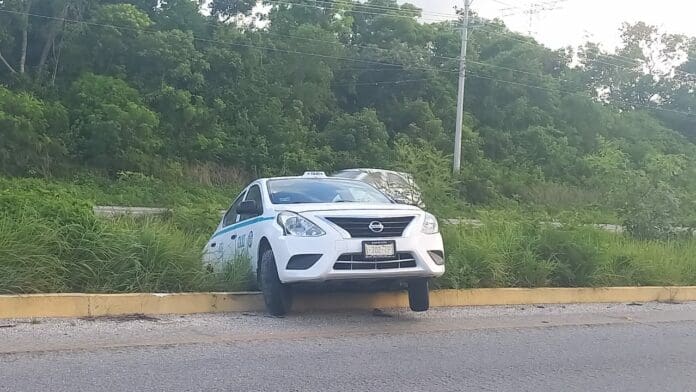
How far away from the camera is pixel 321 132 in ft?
125

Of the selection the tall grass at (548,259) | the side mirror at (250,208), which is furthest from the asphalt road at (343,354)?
→ the tall grass at (548,259)

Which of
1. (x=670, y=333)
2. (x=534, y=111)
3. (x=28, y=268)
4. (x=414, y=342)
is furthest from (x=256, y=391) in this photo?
(x=534, y=111)

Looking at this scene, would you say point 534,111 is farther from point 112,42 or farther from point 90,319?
point 90,319

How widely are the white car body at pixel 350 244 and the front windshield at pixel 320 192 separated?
0.40 m

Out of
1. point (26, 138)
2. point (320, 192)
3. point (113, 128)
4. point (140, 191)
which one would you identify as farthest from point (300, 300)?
point (113, 128)

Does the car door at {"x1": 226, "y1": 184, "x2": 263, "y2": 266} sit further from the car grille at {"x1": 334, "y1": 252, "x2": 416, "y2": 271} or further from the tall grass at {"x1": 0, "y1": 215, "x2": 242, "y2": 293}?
the car grille at {"x1": 334, "y1": 252, "x2": 416, "y2": 271}

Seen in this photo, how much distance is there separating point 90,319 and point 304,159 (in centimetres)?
2702

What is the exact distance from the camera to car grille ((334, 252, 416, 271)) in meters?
7.84

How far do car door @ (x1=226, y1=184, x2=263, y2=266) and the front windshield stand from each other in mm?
216

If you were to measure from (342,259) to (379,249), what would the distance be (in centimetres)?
40

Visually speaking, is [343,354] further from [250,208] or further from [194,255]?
[194,255]

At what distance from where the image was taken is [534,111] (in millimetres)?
44406

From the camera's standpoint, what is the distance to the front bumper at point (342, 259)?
25.7ft

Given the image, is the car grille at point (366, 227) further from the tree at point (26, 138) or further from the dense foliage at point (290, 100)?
the tree at point (26, 138)
